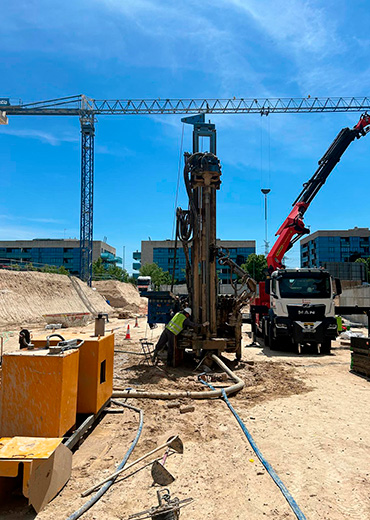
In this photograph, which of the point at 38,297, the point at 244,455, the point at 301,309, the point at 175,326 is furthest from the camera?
the point at 38,297

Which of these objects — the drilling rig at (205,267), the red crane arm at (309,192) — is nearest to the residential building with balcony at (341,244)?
the red crane arm at (309,192)

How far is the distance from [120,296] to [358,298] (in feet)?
98.3

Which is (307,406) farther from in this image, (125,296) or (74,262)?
(74,262)

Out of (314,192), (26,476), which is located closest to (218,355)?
(26,476)

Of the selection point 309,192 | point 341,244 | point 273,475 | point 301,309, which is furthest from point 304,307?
point 341,244

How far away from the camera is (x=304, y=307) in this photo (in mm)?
12414

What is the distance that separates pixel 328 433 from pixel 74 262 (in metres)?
99.5

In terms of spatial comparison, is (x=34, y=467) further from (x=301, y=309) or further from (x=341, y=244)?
(x=341, y=244)

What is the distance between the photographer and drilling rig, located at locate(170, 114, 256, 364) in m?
9.01

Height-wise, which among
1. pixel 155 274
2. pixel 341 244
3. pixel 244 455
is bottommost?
pixel 244 455

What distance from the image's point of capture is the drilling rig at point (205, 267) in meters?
9.01

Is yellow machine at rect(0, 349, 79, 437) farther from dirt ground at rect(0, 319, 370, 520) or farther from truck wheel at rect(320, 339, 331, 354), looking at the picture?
truck wheel at rect(320, 339, 331, 354)

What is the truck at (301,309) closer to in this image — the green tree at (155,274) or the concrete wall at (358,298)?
the concrete wall at (358,298)

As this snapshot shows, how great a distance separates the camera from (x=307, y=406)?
6.50m
